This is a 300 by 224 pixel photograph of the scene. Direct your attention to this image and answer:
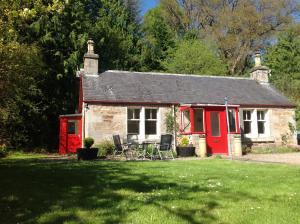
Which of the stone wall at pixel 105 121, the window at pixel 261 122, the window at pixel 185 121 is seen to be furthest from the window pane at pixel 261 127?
the stone wall at pixel 105 121

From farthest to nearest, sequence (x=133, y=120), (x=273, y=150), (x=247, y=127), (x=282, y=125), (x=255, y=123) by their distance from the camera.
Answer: (x=282, y=125) → (x=247, y=127) → (x=255, y=123) → (x=273, y=150) → (x=133, y=120)

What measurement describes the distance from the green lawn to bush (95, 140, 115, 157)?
8.39m

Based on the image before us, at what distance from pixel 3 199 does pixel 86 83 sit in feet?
45.2

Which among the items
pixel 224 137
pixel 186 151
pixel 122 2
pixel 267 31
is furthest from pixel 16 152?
pixel 267 31

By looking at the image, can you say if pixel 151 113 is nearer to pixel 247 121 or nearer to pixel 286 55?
pixel 247 121

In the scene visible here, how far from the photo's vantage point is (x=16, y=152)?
22.0 meters

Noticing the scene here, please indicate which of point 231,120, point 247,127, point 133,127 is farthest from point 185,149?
point 247,127

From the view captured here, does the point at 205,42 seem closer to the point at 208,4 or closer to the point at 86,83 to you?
the point at 208,4

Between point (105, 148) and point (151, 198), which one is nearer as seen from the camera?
point (151, 198)

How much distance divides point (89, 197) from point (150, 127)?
13384 millimetres

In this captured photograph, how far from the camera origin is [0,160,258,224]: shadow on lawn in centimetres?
499

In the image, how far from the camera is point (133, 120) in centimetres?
1917

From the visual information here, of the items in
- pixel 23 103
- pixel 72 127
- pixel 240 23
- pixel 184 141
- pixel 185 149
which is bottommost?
pixel 185 149

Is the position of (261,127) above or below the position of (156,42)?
below
